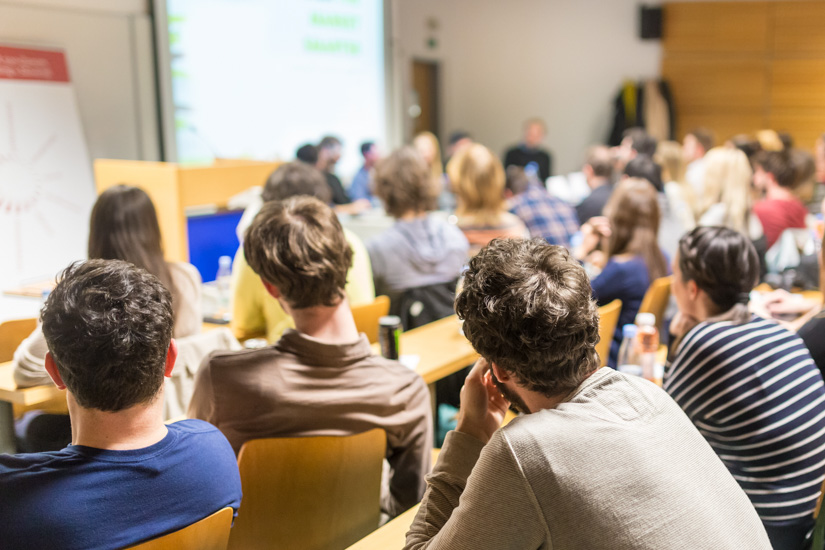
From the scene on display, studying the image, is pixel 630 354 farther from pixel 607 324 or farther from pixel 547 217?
pixel 547 217

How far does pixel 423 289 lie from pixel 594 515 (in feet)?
7.80

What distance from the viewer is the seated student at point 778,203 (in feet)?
15.9

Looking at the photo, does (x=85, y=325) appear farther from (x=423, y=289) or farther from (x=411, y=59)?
(x=411, y=59)

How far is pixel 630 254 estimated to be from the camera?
3314 mm

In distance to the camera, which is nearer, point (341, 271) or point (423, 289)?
point (341, 271)

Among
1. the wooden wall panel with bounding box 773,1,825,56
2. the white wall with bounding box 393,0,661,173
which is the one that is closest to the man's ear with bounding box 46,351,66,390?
the white wall with bounding box 393,0,661,173

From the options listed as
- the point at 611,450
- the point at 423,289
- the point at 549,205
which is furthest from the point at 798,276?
the point at 611,450

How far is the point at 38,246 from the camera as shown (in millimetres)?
4059

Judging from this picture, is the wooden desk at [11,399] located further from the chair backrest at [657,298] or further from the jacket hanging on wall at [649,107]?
the jacket hanging on wall at [649,107]

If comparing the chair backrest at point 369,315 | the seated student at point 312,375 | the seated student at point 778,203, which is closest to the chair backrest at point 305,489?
the seated student at point 312,375

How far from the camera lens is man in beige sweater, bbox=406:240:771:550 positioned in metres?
1.06

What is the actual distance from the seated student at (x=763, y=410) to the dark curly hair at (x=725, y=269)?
173 mm

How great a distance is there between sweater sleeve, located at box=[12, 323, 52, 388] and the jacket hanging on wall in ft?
30.4

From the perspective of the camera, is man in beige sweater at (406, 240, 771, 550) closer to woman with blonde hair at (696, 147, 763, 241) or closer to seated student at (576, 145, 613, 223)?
woman with blonde hair at (696, 147, 763, 241)
